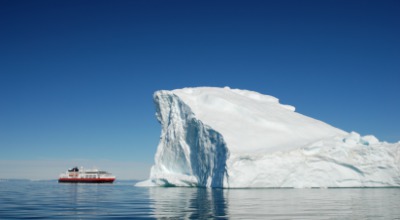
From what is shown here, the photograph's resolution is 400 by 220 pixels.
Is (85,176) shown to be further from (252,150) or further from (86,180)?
(252,150)

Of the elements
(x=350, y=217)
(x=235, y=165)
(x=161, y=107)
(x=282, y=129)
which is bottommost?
(x=350, y=217)

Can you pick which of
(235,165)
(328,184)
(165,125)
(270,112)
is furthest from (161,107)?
(328,184)

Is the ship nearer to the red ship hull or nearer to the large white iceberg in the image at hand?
the red ship hull

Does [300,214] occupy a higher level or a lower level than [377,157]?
lower

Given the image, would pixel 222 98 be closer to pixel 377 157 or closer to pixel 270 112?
pixel 270 112

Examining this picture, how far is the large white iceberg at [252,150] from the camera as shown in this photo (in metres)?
31.3

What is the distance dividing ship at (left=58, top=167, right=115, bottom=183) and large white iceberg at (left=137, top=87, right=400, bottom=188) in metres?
26.5

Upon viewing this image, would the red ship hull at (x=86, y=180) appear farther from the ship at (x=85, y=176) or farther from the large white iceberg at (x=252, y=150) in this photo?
the large white iceberg at (x=252, y=150)

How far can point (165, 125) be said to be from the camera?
41.1 m

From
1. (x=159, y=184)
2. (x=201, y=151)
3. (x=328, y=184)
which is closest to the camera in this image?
(x=328, y=184)

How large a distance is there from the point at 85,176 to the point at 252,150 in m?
41.0

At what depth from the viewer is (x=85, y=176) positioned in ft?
218

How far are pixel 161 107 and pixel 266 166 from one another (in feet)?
45.4

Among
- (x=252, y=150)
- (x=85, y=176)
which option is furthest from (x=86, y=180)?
(x=252, y=150)
